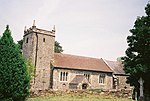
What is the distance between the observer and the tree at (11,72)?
1894 cm

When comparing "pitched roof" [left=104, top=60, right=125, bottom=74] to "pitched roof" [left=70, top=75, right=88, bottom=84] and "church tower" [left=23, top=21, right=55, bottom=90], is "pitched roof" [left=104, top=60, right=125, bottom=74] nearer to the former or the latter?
"pitched roof" [left=70, top=75, right=88, bottom=84]

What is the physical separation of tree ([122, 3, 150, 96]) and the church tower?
66.0 feet

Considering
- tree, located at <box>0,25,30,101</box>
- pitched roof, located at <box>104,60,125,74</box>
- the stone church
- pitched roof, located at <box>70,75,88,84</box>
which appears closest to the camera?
tree, located at <box>0,25,30,101</box>

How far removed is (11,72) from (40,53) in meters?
25.3

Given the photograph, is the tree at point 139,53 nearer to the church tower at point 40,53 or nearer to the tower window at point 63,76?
the tower window at point 63,76

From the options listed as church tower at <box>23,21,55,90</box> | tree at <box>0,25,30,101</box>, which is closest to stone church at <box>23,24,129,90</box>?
church tower at <box>23,21,55,90</box>

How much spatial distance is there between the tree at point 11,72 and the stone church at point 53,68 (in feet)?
73.5

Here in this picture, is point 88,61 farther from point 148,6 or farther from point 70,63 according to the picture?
point 148,6

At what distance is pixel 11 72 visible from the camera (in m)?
19.4

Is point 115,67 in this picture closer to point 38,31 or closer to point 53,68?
point 53,68

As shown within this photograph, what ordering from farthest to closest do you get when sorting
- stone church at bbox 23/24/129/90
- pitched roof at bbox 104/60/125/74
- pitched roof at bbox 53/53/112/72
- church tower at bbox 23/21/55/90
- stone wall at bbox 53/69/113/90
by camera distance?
pitched roof at bbox 104/60/125/74 → pitched roof at bbox 53/53/112/72 → stone wall at bbox 53/69/113/90 → stone church at bbox 23/24/129/90 → church tower at bbox 23/21/55/90

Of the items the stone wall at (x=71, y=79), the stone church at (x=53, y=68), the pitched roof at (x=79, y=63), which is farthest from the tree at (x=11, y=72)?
the pitched roof at (x=79, y=63)

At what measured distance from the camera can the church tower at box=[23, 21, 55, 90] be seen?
43.7 meters

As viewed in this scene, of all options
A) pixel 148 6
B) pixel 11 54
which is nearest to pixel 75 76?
pixel 148 6
